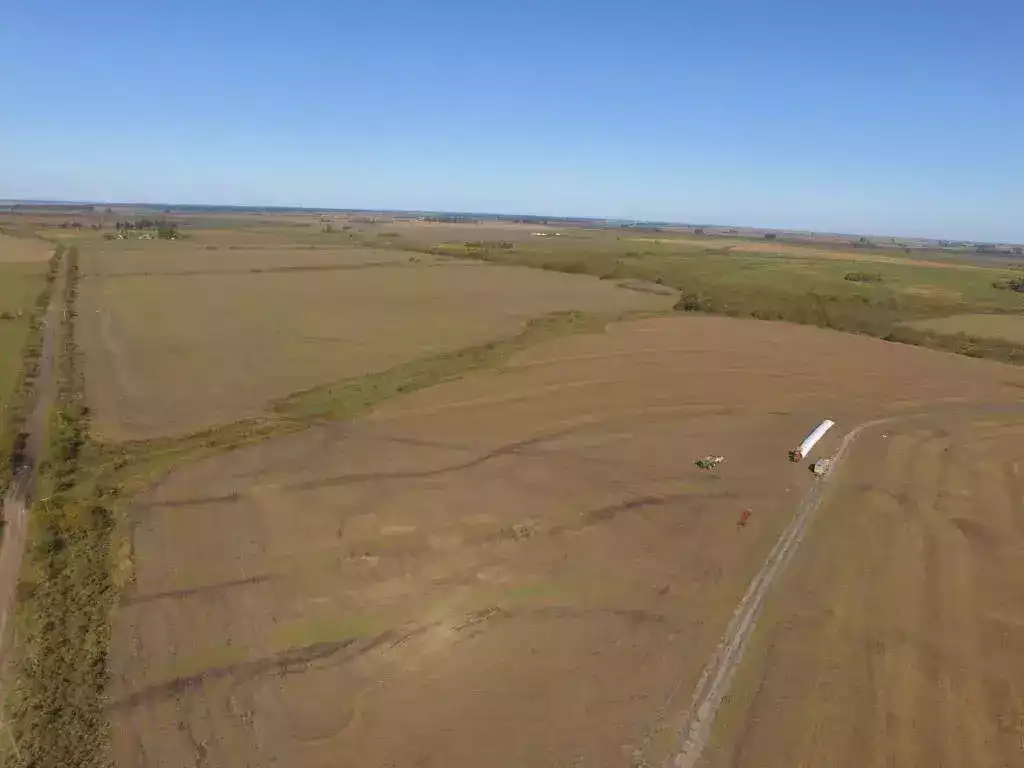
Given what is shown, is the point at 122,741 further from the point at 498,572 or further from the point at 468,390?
the point at 468,390

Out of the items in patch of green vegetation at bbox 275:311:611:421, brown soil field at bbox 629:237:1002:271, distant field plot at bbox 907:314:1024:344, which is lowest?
patch of green vegetation at bbox 275:311:611:421

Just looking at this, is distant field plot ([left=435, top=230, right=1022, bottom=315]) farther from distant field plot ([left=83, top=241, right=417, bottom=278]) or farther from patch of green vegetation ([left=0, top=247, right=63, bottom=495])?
patch of green vegetation ([left=0, top=247, right=63, bottom=495])

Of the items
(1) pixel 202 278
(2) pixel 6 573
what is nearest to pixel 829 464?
(2) pixel 6 573

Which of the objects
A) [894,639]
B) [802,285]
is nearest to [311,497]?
[894,639]

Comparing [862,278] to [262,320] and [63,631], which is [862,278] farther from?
[63,631]

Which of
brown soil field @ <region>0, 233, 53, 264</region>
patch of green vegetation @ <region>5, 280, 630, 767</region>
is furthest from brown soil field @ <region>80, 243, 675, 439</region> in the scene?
brown soil field @ <region>0, 233, 53, 264</region>

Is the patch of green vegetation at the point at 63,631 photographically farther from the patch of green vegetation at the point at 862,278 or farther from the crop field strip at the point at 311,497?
the patch of green vegetation at the point at 862,278

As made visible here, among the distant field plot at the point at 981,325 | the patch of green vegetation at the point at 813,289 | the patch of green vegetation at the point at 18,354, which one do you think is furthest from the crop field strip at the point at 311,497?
the patch of green vegetation at the point at 813,289
